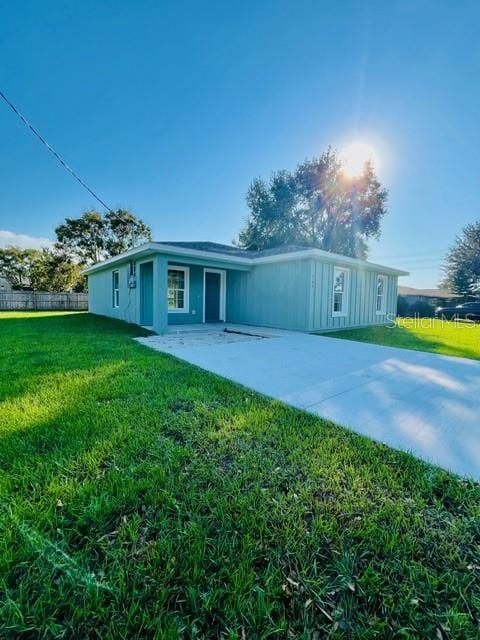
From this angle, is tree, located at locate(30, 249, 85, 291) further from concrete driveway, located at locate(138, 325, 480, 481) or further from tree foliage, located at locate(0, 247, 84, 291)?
concrete driveway, located at locate(138, 325, 480, 481)

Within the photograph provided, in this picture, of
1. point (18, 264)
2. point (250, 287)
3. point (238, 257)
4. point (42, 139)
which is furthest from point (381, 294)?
point (18, 264)

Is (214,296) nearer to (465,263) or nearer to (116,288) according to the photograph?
(116,288)

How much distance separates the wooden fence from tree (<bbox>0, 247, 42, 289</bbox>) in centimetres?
853

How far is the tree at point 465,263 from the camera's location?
22.1 metres

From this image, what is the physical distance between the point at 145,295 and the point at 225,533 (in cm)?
995

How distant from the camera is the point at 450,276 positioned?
77.5ft

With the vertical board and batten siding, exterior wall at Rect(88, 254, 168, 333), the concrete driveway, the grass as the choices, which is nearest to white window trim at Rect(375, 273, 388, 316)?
the vertical board and batten siding

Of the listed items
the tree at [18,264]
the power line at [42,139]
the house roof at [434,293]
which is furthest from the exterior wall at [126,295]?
the house roof at [434,293]

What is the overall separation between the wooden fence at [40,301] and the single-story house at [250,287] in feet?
36.8

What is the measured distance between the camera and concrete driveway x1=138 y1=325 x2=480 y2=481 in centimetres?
259

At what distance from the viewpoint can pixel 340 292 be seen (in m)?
10.3

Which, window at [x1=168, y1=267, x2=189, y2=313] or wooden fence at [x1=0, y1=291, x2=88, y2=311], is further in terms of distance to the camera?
wooden fence at [x1=0, y1=291, x2=88, y2=311]

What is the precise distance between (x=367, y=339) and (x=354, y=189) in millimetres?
18786

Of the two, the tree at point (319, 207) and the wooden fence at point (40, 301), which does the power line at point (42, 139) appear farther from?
the tree at point (319, 207)
